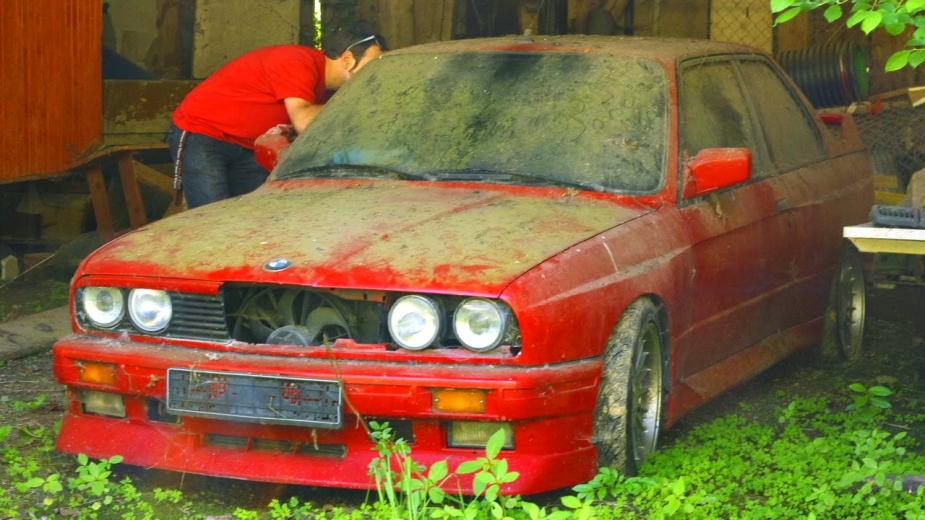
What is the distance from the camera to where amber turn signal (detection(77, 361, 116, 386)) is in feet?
14.6

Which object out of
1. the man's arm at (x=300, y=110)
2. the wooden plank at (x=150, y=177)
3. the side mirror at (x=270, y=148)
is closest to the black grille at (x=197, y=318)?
the side mirror at (x=270, y=148)

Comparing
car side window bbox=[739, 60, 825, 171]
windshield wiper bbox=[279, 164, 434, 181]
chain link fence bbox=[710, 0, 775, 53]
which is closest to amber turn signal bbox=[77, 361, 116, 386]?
windshield wiper bbox=[279, 164, 434, 181]

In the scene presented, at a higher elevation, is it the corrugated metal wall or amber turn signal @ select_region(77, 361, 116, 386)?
the corrugated metal wall

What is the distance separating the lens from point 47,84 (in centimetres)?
917

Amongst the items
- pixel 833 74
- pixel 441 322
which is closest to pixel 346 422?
pixel 441 322

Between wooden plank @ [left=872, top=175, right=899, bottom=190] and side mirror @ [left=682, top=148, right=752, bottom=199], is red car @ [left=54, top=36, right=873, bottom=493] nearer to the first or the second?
side mirror @ [left=682, top=148, right=752, bottom=199]

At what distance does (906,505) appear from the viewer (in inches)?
168

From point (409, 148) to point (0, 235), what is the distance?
17.0 feet

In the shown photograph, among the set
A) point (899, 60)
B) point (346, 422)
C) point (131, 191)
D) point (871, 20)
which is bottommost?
point (346, 422)

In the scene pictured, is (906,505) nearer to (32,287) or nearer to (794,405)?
(794,405)

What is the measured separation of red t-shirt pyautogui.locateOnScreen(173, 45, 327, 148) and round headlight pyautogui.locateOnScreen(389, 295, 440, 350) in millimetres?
2844

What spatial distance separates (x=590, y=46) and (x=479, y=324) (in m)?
1.90

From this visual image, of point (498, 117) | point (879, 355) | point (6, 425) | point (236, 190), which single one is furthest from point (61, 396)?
point (879, 355)

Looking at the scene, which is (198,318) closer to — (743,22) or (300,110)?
(300,110)
